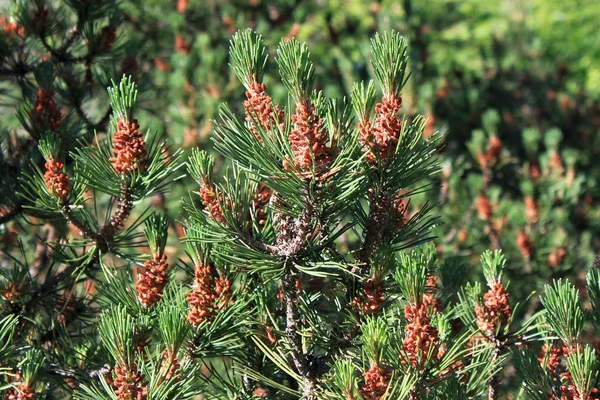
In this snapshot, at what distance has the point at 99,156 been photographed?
1453 millimetres

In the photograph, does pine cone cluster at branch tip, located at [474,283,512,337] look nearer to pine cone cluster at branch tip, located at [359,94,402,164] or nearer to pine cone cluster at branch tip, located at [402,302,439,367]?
pine cone cluster at branch tip, located at [402,302,439,367]

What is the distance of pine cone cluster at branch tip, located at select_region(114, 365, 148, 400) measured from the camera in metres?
1.28

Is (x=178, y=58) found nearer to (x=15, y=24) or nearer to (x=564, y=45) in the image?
(x=15, y=24)

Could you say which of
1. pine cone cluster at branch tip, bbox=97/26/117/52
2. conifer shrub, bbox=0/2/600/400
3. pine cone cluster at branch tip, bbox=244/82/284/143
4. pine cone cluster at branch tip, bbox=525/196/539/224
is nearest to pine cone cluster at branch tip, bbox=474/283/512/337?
conifer shrub, bbox=0/2/600/400

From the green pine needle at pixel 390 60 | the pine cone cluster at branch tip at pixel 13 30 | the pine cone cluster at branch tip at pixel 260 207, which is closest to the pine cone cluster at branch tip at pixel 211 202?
the pine cone cluster at branch tip at pixel 260 207

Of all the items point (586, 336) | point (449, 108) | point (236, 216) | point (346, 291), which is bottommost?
point (586, 336)

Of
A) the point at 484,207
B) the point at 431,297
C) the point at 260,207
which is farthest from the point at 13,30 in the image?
the point at 484,207

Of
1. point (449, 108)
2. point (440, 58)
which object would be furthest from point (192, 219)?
point (440, 58)

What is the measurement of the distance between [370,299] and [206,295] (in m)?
0.30

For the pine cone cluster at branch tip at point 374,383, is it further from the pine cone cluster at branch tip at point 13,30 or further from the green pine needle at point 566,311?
the pine cone cluster at branch tip at point 13,30

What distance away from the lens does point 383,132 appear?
135cm

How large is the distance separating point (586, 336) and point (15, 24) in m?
2.65

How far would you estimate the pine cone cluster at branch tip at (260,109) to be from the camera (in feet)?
4.28

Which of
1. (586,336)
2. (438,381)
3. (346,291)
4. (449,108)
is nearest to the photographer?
(438,381)
